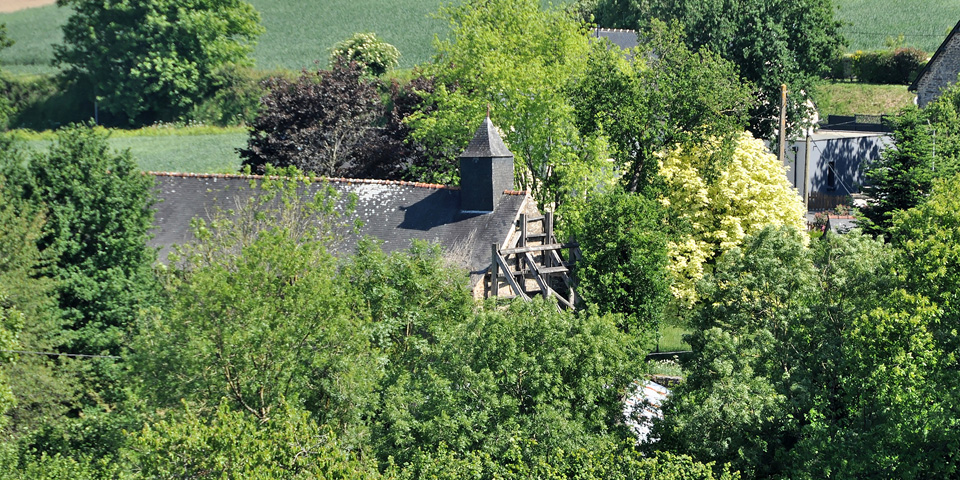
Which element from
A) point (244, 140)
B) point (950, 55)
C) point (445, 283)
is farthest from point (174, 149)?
point (950, 55)

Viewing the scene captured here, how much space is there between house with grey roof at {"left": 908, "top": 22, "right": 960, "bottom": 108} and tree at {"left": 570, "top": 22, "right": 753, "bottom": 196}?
21.4 metres

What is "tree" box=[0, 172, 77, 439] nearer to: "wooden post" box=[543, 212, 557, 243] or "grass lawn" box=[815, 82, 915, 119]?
"wooden post" box=[543, 212, 557, 243]

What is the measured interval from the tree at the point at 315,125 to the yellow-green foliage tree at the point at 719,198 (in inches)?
560

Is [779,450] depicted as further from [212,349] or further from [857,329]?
[212,349]

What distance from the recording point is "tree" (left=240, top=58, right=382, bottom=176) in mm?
42031

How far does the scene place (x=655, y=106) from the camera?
35.1m

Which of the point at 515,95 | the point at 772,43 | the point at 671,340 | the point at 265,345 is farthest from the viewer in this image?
the point at 772,43

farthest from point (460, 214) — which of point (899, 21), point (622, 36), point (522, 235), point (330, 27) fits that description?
point (899, 21)

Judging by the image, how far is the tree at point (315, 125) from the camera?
42031 millimetres

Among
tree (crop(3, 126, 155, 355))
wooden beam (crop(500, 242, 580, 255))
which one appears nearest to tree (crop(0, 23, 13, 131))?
tree (crop(3, 126, 155, 355))

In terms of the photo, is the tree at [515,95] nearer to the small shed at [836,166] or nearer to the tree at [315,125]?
the tree at [315,125]

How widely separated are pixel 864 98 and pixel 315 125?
46.0m

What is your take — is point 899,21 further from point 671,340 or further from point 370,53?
point 671,340

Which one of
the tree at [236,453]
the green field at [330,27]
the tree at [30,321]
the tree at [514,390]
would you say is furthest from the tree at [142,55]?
the tree at [236,453]
